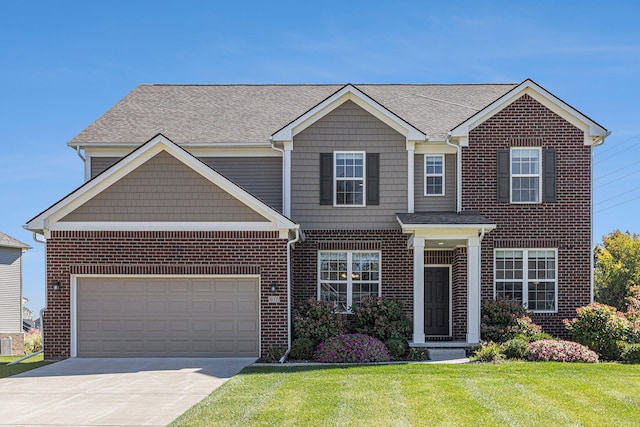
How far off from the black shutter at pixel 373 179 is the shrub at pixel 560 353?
5.93 metres

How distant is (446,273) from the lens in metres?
21.6

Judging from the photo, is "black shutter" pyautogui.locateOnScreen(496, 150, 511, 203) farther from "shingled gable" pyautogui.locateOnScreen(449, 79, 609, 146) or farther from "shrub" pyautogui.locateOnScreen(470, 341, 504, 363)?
"shrub" pyautogui.locateOnScreen(470, 341, 504, 363)

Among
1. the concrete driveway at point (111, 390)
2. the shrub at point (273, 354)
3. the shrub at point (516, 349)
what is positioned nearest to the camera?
the concrete driveway at point (111, 390)

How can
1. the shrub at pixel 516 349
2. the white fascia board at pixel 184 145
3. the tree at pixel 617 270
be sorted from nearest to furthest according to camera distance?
the shrub at pixel 516 349, the white fascia board at pixel 184 145, the tree at pixel 617 270

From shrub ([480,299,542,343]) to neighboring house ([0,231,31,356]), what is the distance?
2448 centimetres

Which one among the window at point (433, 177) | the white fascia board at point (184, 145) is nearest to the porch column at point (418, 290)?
the window at point (433, 177)

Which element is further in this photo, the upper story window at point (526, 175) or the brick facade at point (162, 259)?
the upper story window at point (526, 175)

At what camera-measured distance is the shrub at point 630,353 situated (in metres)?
17.2

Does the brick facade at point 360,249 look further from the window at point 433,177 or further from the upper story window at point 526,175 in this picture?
the upper story window at point 526,175

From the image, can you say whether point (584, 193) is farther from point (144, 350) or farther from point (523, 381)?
point (144, 350)

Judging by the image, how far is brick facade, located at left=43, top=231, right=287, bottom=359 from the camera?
59.8ft

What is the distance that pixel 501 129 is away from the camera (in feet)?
68.6

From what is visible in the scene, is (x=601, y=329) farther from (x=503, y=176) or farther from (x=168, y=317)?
(x=168, y=317)

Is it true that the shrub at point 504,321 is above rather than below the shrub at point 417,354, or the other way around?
above
